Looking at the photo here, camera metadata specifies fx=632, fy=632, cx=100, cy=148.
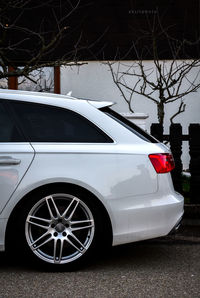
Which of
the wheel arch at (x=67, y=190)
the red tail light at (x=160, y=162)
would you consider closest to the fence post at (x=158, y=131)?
the red tail light at (x=160, y=162)

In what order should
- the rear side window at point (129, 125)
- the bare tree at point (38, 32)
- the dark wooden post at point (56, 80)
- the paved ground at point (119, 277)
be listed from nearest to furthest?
the paved ground at point (119, 277) < the rear side window at point (129, 125) < the dark wooden post at point (56, 80) < the bare tree at point (38, 32)

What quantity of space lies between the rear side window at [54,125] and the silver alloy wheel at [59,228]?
1.70 feet

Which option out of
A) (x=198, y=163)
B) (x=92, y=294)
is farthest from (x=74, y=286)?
(x=198, y=163)

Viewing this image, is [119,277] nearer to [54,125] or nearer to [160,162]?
[160,162]

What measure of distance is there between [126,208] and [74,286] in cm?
82

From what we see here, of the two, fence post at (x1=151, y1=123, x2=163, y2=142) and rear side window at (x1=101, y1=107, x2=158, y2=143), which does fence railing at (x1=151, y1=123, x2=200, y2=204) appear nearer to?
fence post at (x1=151, y1=123, x2=163, y2=142)

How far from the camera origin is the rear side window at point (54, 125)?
17.6 feet

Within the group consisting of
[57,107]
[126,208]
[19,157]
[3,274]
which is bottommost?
[3,274]

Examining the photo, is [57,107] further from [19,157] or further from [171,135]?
[171,135]

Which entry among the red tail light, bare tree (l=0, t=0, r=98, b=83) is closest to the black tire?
the red tail light

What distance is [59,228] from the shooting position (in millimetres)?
5254

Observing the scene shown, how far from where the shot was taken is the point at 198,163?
8.35m

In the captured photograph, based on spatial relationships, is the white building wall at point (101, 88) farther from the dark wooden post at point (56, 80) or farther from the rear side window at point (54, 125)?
the rear side window at point (54, 125)

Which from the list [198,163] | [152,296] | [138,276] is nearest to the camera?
[152,296]
